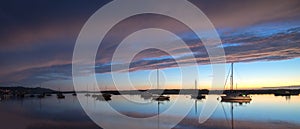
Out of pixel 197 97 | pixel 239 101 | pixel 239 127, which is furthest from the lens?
pixel 197 97

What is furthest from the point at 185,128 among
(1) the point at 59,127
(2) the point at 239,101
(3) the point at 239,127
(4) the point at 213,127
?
(2) the point at 239,101

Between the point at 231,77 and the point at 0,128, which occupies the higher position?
the point at 231,77

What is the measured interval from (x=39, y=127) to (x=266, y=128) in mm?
18784

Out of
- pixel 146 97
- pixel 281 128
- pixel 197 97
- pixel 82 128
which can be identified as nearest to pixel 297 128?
pixel 281 128

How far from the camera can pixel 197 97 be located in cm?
9025

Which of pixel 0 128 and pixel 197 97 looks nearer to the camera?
pixel 0 128

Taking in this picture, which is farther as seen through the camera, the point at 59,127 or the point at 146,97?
the point at 146,97

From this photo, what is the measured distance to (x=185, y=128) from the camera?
25.3 meters

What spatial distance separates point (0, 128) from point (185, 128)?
49.9ft

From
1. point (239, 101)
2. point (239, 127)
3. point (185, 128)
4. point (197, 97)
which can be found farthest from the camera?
point (197, 97)

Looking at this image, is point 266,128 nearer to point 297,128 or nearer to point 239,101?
point 297,128

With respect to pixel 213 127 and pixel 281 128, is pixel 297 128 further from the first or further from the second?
pixel 213 127

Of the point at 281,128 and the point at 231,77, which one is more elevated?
the point at 231,77

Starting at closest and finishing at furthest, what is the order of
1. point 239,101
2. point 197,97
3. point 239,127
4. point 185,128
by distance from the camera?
point 185,128, point 239,127, point 239,101, point 197,97
